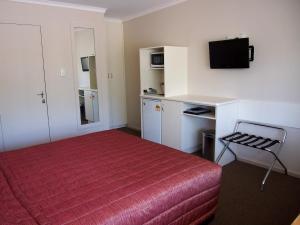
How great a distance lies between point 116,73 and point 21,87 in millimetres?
2051

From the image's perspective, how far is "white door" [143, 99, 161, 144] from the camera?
403cm

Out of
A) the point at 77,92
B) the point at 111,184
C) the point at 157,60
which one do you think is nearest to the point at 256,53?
the point at 157,60

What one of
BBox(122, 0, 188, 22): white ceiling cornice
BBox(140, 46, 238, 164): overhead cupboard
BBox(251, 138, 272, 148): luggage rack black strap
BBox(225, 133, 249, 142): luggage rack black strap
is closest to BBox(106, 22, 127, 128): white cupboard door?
BBox(122, 0, 188, 22): white ceiling cornice

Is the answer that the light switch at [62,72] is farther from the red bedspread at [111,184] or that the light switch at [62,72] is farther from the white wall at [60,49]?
the red bedspread at [111,184]

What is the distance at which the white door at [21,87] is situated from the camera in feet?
11.9

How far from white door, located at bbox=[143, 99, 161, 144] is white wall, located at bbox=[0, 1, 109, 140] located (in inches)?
43.2

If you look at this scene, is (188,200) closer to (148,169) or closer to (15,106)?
(148,169)

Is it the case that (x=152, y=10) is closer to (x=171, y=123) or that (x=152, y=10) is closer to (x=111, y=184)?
(x=171, y=123)

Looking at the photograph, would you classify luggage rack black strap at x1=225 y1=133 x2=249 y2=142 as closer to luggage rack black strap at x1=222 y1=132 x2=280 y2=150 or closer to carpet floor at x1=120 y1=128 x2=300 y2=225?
luggage rack black strap at x1=222 y1=132 x2=280 y2=150

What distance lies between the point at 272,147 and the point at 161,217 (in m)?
2.17

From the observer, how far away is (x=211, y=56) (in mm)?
3580

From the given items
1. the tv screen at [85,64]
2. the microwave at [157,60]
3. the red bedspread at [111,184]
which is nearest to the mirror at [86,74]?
the tv screen at [85,64]

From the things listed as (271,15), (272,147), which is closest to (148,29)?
(271,15)

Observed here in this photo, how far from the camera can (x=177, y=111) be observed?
3.69m
